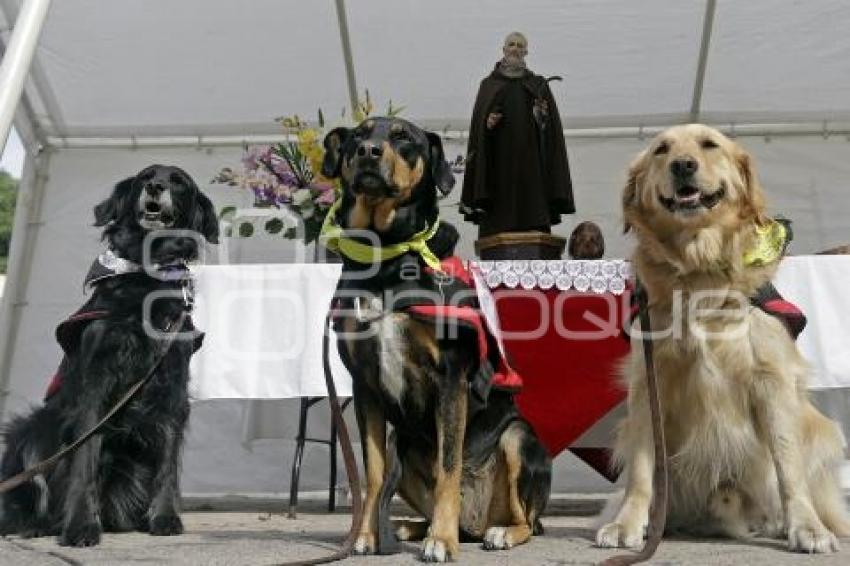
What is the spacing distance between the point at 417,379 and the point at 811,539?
136 centimetres

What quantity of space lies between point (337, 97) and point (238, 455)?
2.70 m

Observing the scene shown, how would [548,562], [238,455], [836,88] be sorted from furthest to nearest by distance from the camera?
[836,88] → [238,455] → [548,562]

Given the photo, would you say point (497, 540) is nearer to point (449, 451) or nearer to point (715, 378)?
point (449, 451)

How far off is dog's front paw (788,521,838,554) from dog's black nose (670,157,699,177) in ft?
4.07

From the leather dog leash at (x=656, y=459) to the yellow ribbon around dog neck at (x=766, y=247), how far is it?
0.40 m

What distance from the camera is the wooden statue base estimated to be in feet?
15.9

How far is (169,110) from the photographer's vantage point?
679 centimetres

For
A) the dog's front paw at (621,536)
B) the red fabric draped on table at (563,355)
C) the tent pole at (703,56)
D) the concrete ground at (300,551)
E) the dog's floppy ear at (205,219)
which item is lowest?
the concrete ground at (300,551)

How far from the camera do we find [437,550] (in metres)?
2.83

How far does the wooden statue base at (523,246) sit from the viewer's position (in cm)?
486

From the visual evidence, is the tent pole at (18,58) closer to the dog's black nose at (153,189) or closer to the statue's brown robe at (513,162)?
the dog's black nose at (153,189)

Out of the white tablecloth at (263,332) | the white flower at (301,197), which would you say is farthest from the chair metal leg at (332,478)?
the white flower at (301,197)

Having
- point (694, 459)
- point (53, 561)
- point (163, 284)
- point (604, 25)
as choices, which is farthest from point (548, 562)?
point (604, 25)

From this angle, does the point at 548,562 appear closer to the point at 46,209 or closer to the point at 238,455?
the point at 238,455
